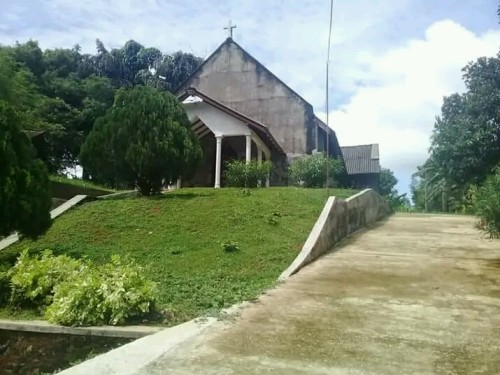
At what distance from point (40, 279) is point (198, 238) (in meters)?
3.65

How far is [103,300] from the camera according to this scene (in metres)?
5.39

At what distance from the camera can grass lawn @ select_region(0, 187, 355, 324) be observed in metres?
6.86

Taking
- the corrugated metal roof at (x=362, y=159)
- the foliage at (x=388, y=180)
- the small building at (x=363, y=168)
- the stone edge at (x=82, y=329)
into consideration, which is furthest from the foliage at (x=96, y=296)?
the foliage at (x=388, y=180)

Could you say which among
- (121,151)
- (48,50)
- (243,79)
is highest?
(48,50)

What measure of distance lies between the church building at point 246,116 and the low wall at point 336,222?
245 inches

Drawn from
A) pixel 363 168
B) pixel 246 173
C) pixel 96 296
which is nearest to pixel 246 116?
pixel 246 173

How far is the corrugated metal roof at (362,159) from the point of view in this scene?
3153 cm

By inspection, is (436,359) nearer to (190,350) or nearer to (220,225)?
(190,350)

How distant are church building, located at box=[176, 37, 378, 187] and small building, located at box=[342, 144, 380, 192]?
6473 mm

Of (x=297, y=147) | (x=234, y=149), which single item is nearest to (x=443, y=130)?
(x=297, y=147)

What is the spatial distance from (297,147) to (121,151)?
33.4 feet

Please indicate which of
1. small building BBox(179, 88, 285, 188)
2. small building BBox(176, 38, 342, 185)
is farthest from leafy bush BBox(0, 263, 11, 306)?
small building BBox(176, 38, 342, 185)

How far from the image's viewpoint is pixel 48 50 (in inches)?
1161

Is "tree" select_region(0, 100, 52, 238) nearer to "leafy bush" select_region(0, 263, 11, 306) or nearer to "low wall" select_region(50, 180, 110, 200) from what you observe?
"leafy bush" select_region(0, 263, 11, 306)
